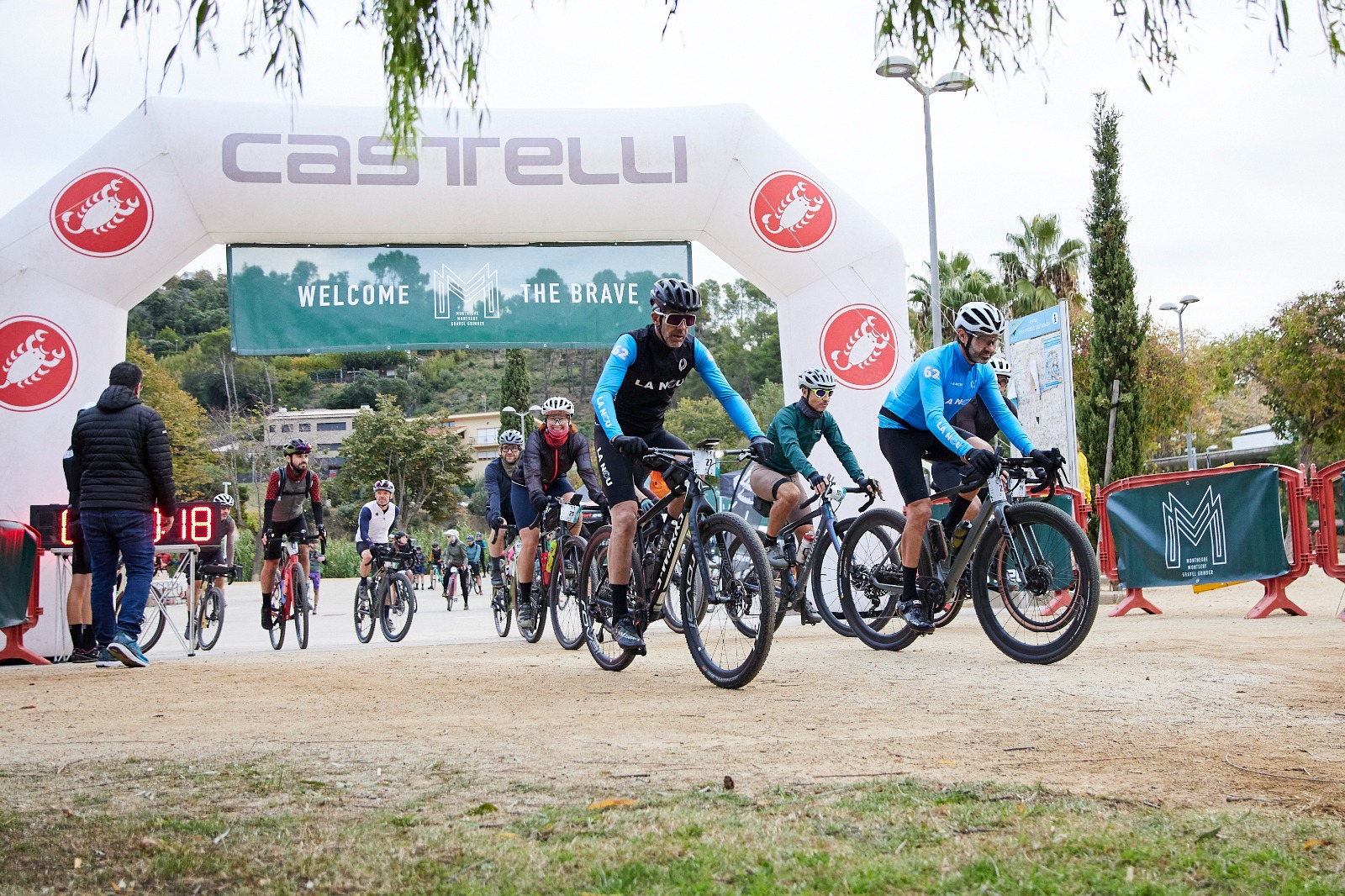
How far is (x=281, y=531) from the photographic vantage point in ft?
38.4

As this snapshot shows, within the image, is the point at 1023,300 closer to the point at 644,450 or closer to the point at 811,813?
the point at 644,450

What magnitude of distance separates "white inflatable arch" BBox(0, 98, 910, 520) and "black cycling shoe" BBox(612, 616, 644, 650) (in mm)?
6462

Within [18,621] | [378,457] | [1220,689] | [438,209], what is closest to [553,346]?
[438,209]

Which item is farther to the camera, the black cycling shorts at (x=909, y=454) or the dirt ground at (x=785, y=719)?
the black cycling shorts at (x=909, y=454)

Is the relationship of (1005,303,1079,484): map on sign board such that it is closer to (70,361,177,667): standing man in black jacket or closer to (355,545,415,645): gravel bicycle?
(355,545,415,645): gravel bicycle

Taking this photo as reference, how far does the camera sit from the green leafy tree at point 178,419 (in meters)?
61.7

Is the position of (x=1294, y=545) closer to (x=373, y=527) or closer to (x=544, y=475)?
(x=544, y=475)

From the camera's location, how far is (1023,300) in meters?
41.3

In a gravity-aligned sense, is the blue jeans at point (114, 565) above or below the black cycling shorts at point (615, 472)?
below

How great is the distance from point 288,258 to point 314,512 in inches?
126

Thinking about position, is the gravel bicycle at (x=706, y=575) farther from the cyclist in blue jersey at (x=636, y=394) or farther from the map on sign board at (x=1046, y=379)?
the map on sign board at (x=1046, y=379)

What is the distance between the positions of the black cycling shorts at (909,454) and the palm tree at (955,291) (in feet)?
102

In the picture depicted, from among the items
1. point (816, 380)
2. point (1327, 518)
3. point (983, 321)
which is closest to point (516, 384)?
point (1327, 518)

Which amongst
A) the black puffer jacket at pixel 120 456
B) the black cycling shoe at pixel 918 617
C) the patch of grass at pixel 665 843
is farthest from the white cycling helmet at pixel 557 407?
the patch of grass at pixel 665 843
